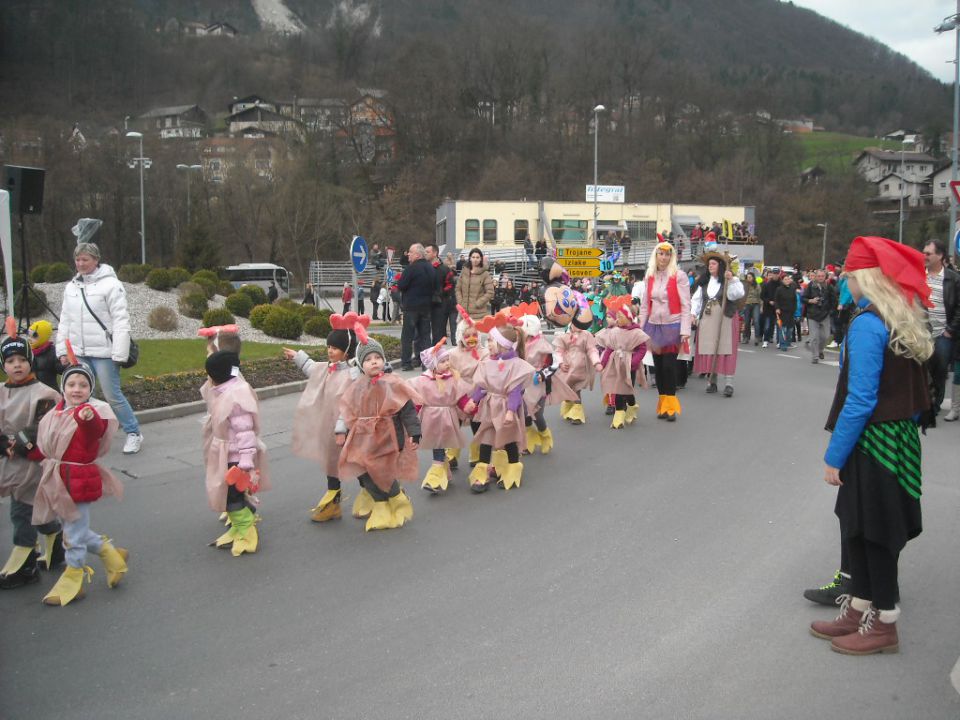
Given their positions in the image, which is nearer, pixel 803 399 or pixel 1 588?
pixel 1 588

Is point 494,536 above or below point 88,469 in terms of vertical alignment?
below

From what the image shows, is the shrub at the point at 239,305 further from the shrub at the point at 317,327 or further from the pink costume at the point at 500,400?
the pink costume at the point at 500,400

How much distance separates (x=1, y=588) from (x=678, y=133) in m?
86.8

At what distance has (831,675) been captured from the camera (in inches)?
163

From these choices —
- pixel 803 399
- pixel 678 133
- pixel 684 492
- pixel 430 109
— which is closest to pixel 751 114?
pixel 678 133

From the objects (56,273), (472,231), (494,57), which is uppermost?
(494,57)

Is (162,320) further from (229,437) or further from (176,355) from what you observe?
(229,437)

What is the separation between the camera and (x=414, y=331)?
47.6 ft

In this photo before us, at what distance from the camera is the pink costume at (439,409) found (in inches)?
286

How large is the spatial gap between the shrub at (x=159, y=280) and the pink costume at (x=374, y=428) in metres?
18.6

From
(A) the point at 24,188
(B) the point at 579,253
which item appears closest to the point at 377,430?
(A) the point at 24,188

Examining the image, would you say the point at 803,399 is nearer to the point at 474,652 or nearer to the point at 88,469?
the point at 474,652

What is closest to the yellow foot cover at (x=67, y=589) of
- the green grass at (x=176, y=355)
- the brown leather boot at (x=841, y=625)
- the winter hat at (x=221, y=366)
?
the winter hat at (x=221, y=366)

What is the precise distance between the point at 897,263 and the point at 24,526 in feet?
17.4
